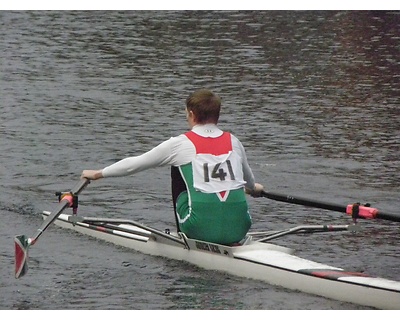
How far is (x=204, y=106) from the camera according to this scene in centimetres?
1058

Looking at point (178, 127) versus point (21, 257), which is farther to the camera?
point (178, 127)

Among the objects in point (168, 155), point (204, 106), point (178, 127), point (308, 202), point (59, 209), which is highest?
point (204, 106)

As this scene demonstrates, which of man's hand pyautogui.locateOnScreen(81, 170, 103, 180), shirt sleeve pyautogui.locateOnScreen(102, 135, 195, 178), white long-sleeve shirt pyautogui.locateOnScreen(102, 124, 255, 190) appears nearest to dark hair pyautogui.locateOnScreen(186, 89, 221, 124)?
white long-sleeve shirt pyautogui.locateOnScreen(102, 124, 255, 190)

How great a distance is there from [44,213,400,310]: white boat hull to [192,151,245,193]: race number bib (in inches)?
19.7

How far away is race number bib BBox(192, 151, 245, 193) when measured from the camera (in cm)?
1058

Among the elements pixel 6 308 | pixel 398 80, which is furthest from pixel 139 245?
pixel 398 80

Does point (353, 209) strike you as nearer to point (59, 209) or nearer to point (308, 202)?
point (308, 202)

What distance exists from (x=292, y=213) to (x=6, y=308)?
413 centimetres

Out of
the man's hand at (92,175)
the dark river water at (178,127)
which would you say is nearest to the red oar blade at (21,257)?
the dark river water at (178,127)

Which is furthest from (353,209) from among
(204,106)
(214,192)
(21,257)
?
(21,257)

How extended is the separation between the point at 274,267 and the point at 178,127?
7.61m

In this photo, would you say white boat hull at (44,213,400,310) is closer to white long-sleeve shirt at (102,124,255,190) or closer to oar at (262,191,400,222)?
oar at (262,191,400,222)

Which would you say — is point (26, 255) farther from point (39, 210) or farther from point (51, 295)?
point (39, 210)

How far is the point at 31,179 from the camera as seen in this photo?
1475 centimetres
